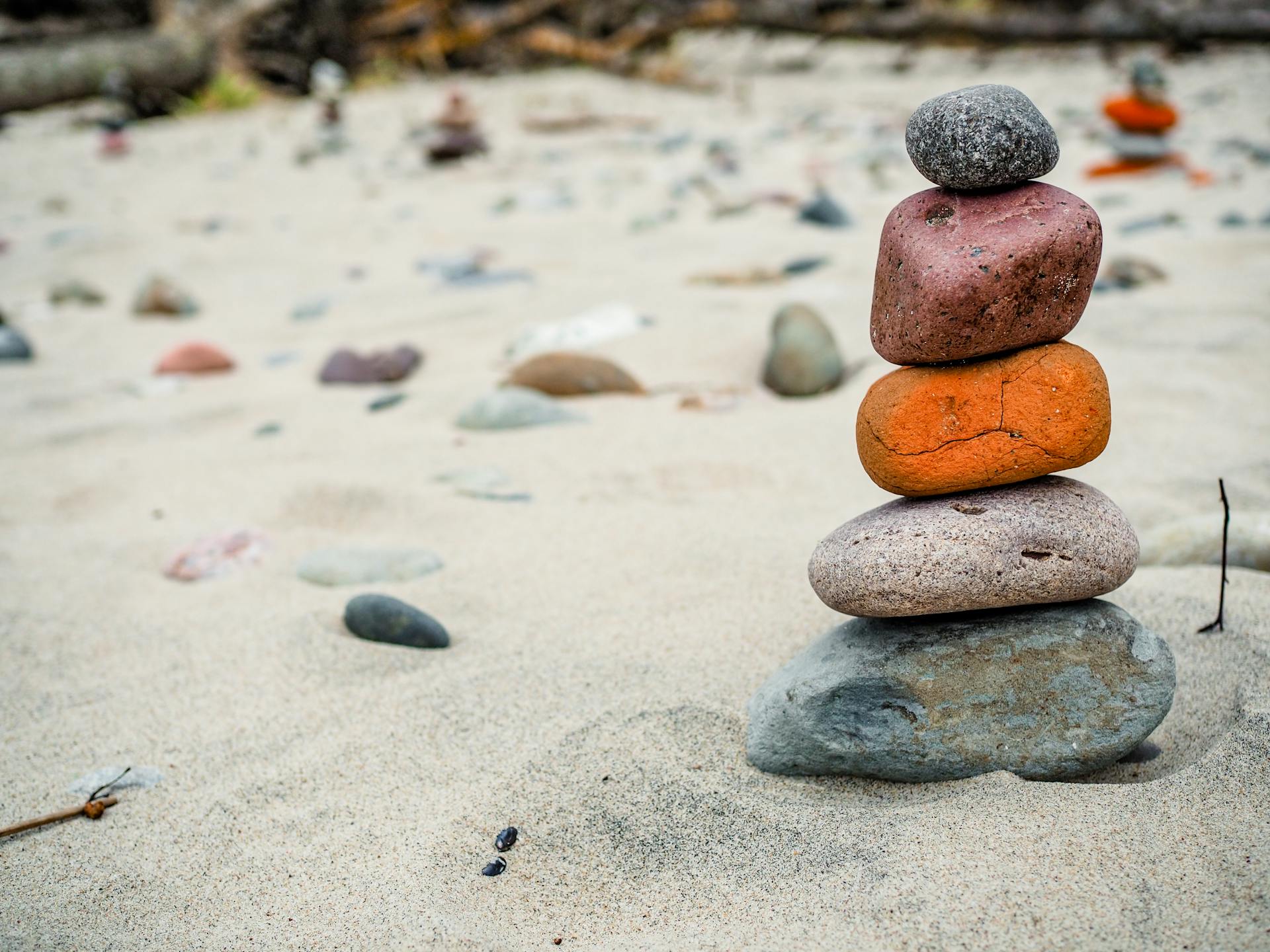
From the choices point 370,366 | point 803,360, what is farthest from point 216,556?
point 803,360

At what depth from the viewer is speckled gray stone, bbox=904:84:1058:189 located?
1.53 meters

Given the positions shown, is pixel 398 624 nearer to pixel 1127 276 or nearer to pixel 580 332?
pixel 580 332

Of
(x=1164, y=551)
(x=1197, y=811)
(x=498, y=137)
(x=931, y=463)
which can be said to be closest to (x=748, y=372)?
(x=1164, y=551)

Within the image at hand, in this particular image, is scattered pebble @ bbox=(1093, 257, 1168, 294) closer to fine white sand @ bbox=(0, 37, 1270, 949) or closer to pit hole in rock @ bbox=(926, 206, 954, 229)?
fine white sand @ bbox=(0, 37, 1270, 949)

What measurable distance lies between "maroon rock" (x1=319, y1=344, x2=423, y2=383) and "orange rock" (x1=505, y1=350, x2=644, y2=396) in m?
→ 0.64

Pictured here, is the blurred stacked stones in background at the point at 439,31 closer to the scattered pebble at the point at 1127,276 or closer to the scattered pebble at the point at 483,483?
the scattered pebble at the point at 1127,276

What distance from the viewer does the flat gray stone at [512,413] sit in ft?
10.7

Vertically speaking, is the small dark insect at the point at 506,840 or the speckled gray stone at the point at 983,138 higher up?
the speckled gray stone at the point at 983,138

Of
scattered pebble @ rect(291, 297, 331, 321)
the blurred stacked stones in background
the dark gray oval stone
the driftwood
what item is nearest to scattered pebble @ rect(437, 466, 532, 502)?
the dark gray oval stone

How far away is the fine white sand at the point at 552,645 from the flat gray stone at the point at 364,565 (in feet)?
0.15

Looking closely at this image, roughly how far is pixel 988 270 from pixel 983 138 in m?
0.20

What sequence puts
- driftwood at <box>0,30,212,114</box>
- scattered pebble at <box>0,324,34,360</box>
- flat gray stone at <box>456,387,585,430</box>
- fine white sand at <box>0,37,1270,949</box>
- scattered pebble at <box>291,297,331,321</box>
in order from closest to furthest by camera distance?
fine white sand at <box>0,37,1270,949</box>, flat gray stone at <box>456,387,585,430</box>, scattered pebble at <box>0,324,34,360</box>, scattered pebble at <box>291,297,331,321</box>, driftwood at <box>0,30,212,114</box>

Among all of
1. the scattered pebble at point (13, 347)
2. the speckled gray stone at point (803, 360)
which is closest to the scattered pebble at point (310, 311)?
the scattered pebble at point (13, 347)

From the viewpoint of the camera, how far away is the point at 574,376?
3.48 metres
